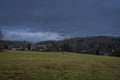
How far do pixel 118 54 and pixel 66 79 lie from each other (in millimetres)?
62844

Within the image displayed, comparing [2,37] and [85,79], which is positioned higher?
[2,37]

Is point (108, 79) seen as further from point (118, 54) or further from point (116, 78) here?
point (118, 54)

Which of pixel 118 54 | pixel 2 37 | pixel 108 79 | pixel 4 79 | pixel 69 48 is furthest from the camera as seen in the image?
pixel 69 48

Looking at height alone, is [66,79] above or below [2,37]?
below

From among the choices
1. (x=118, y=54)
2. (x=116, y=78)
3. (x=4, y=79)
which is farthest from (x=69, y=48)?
(x=4, y=79)

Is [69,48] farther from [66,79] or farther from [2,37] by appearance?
[66,79]

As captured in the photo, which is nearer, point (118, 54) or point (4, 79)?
point (4, 79)

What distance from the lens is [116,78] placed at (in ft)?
76.9

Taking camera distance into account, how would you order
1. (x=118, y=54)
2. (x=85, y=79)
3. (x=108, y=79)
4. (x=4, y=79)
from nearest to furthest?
(x=4, y=79), (x=85, y=79), (x=108, y=79), (x=118, y=54)

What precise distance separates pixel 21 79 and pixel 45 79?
238 cm

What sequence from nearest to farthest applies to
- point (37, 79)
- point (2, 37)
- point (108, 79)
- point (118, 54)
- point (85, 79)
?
1. point (37, 79)
2. point (85, 79)
3. point (108, 79)
4. point (118, 54)
5. point (2, 37)

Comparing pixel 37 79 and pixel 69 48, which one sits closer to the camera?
pixel 37 79

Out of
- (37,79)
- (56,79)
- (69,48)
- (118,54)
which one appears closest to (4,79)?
(37,79)

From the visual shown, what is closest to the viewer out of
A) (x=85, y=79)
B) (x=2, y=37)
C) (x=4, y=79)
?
(x=4, y=79)
